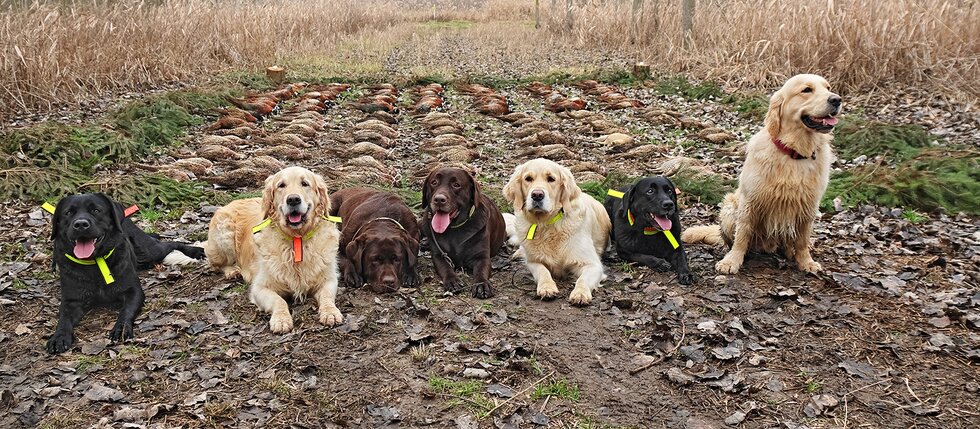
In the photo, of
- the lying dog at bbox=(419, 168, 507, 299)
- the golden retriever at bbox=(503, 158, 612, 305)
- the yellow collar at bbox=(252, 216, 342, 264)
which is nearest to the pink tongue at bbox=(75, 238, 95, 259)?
the yellow collar at bbox=(252, 216, 342, 264)

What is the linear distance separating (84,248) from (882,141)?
7703mm

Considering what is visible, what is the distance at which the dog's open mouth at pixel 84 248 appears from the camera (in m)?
4.00

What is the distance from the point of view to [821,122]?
4434 mm

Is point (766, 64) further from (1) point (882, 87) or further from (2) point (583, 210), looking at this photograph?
(2) point (583, 210)

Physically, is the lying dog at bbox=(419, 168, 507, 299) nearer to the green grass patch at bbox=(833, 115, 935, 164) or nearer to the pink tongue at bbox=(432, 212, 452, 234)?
the pink tongue at bbox=(432, 212, 452, 234)

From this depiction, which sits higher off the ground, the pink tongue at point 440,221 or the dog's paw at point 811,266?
the pink tongue at point 440,221

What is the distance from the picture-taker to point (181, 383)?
3461 millimetres

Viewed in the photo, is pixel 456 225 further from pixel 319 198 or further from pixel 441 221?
pixel 319 198

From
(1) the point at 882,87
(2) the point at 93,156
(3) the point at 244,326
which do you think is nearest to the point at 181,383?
(3) the point at 244,326

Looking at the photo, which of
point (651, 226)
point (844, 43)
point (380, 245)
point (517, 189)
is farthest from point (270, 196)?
point (844, 43)

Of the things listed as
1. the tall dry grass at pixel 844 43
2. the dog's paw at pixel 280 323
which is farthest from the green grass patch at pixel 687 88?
the dog's paw at pixel 280 323

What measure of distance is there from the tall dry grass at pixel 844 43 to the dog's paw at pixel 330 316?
29.3 ft

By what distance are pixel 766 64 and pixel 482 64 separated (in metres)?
8.56

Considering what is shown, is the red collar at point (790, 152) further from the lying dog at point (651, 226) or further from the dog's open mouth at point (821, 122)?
the lying dog at point (651, 226)
